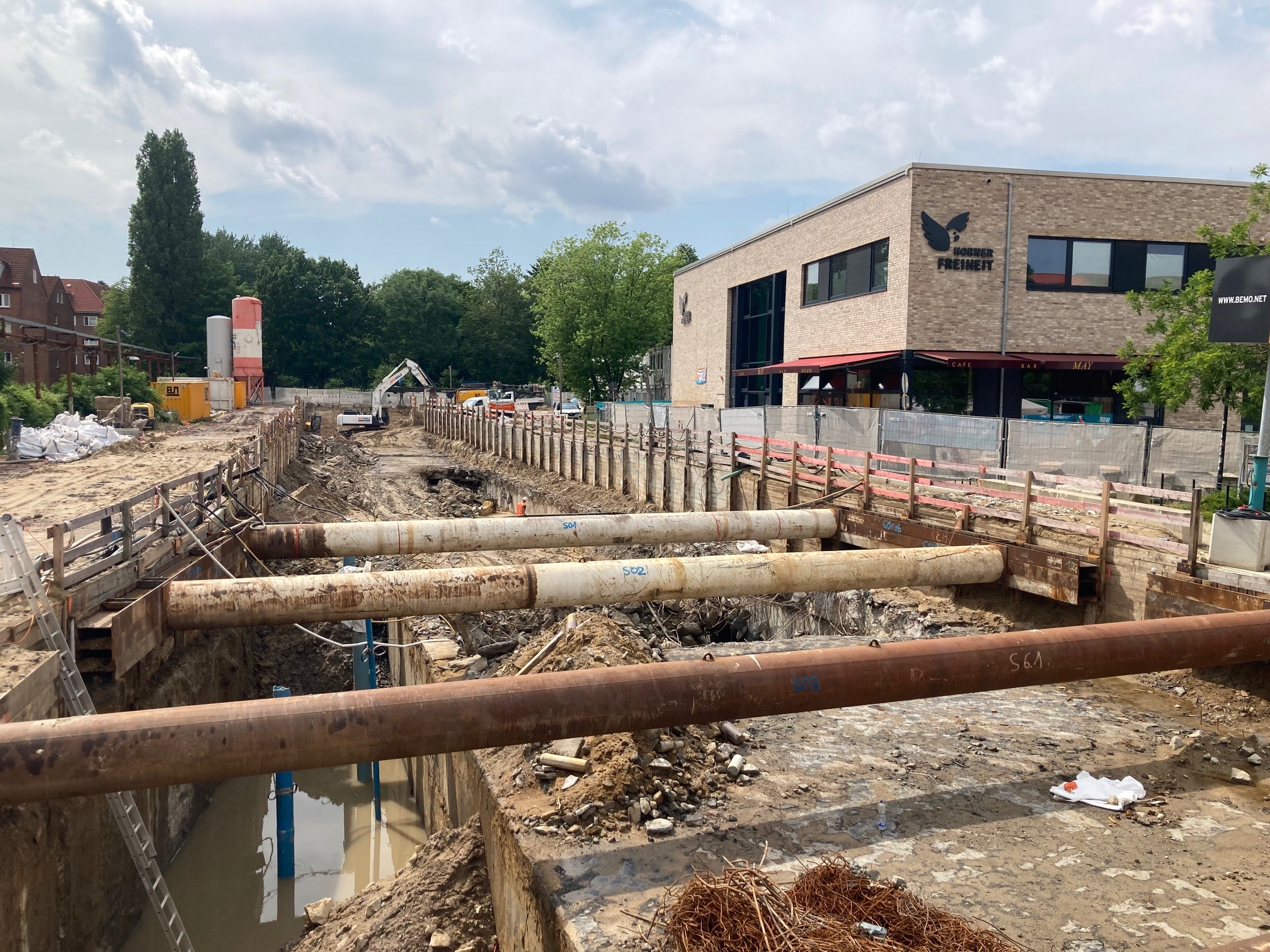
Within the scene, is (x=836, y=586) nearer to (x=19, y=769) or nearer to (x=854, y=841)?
(x=854, y=841)

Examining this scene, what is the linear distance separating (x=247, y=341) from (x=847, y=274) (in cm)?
3846

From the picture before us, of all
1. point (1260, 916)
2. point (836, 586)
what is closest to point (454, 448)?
point (836, 586)

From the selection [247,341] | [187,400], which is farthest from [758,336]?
[247,341]

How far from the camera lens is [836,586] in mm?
10219

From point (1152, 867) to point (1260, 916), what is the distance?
60cm

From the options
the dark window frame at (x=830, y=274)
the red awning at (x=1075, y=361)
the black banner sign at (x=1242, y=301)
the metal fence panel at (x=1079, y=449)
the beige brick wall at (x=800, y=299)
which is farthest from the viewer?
the dark window frame at (x=830, y=274)

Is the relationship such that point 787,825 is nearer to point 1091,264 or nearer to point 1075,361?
point 1075,361

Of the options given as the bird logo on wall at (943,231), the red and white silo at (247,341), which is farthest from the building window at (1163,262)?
the red and white silo at (247,341)

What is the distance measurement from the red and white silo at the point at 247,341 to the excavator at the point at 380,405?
5.85m

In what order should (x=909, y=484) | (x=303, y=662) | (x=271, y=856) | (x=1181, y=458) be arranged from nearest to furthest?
(x=271, y=856), (x=909, y=484), (x=303, y=662), (x=1181, y=458)

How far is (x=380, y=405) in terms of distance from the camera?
55.1m

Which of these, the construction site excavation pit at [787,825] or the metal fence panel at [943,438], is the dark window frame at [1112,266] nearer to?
the metal fence panel at [943,438]

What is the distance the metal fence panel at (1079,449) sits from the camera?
16234 millimetres

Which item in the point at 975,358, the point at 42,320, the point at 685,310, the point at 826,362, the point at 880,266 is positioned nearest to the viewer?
the point at 975,358
